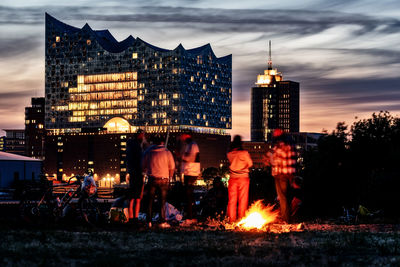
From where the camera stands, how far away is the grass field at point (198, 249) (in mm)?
8305

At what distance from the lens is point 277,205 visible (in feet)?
59.3

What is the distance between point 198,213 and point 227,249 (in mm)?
8843

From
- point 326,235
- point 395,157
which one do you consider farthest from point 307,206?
point 326,235

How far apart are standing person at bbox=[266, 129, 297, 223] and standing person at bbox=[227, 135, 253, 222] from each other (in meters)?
0.63

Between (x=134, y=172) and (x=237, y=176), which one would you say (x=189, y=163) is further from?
(x=134, y=172)

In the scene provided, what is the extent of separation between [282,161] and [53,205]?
20.0ft

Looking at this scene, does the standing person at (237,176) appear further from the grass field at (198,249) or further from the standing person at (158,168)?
the grass field at (198,249)

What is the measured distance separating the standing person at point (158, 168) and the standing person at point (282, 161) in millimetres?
2527

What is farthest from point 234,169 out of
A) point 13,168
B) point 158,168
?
point 13,168

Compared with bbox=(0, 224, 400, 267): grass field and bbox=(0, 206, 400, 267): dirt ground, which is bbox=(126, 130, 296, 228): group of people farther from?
bbox=(0, 224, 400, 267): grass field

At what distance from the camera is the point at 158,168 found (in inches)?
575

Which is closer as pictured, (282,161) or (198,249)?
(198,249)

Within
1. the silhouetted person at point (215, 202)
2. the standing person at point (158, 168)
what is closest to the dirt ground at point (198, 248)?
the standing person at point (158, 168)

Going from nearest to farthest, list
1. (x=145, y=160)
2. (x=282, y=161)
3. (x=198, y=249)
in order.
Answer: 1. (x=198, y=249)
2. (x=145, y=160)
3. (x=282, y=161)
